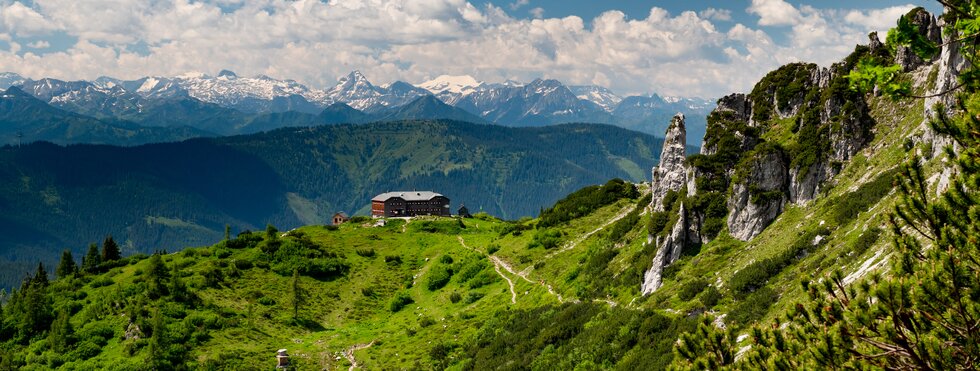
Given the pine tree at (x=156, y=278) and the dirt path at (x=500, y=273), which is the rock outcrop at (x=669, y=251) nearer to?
the dirt path at (x=500, y=273)

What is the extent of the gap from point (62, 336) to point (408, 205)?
12258 centimetres

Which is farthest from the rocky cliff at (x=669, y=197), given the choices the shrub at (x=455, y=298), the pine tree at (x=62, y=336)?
the pine tree at (x=62, y=336)

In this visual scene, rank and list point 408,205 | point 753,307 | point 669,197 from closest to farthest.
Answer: point 753,307 < point 669,197 < point 408,205

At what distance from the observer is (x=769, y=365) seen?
16719mm

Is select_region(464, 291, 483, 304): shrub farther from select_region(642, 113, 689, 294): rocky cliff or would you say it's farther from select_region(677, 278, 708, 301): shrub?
select_region(677, 278, 708, 301): shrub

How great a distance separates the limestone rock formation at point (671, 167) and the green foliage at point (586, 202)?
3032cm

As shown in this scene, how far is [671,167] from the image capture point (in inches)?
3061

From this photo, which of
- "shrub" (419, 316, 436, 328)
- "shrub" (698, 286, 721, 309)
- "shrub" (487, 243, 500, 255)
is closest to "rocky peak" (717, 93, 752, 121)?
"shrub" (698, 286, 721, 309)

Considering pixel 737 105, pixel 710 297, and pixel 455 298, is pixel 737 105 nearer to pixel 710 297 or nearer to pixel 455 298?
pixel 710 297

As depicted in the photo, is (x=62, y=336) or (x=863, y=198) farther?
(x=62, y=336)

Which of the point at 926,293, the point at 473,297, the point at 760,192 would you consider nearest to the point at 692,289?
the point at 760,192

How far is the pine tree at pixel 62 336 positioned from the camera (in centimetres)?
7675

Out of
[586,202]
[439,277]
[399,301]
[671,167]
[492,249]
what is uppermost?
[671,167]

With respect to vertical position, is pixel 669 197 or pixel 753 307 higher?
pixel 669 197
